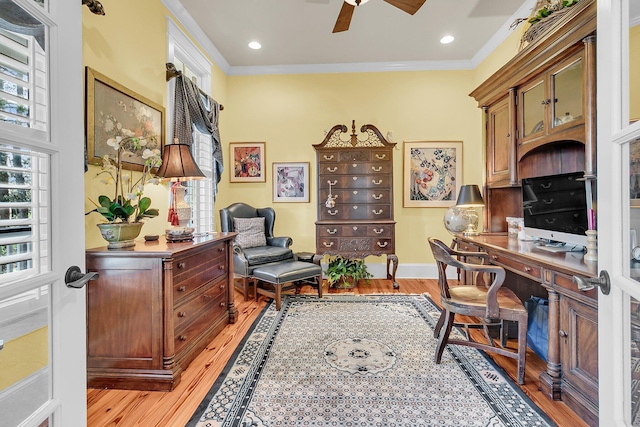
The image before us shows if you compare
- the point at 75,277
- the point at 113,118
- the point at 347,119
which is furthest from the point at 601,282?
the point at 347,119

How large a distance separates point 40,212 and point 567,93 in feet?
10.5

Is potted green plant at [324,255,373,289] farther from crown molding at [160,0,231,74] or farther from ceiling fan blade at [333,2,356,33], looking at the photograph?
crown molding at [160,0,231,74]

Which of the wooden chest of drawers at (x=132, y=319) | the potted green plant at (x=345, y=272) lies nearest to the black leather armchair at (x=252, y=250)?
the potted green plant at (x=345, y=272)

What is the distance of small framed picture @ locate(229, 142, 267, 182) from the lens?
4555 mm

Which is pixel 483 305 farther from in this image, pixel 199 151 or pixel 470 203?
pixel 199 151

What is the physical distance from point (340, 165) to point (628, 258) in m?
3.40

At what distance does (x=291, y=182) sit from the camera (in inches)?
179

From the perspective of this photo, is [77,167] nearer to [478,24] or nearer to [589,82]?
[589,82]

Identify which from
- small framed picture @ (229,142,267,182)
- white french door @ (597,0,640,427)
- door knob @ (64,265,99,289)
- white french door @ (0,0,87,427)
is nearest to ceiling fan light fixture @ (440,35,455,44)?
small framed picture @ (229,142,267,182)

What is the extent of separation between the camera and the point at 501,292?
7.61ft

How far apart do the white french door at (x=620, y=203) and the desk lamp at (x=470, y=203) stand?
2510 mm

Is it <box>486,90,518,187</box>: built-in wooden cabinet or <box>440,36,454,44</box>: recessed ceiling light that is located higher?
<box>440,36,454,44</box>: recessed ceiling light

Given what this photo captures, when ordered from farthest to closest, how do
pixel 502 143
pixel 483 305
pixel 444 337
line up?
pixel 502 143, pixel 444 337, pixel 483 305

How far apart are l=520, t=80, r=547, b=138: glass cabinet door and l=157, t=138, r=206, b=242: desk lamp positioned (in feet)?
9.88
